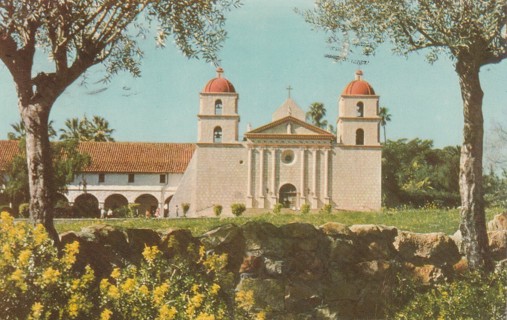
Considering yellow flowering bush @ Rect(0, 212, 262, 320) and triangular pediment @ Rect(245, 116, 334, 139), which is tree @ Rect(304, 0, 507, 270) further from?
triangular pediment @ Rect(245, 116, 334, 139)

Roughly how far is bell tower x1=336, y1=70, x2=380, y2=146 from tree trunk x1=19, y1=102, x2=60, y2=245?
1407 inches

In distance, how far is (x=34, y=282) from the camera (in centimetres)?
605

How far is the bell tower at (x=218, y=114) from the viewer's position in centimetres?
4353

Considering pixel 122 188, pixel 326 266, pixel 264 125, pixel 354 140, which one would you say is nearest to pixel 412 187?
pixel 354 140

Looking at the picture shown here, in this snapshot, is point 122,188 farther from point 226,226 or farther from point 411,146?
point 226,226

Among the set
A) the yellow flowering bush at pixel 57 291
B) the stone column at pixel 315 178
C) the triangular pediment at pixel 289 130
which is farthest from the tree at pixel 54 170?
the stone column at pixel 315 178

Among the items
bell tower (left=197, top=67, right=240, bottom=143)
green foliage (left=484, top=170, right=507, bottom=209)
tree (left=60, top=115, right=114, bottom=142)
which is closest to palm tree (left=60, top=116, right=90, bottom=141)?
tree (left=60, top=115, right=114, bottom=142)

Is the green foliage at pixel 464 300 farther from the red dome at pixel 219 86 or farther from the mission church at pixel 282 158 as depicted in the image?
the red dome at pixel 219 86

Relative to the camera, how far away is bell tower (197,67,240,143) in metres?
43.5

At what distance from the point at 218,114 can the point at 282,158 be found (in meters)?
5.87

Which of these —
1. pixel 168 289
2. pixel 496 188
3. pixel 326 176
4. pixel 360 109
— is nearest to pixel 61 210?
pixel 496 188

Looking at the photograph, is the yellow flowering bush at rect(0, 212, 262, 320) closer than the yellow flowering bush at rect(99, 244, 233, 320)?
Yes

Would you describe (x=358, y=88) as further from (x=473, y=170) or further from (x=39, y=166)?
(x=39, y=166)

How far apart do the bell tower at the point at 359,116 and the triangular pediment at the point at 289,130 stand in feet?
5.21
